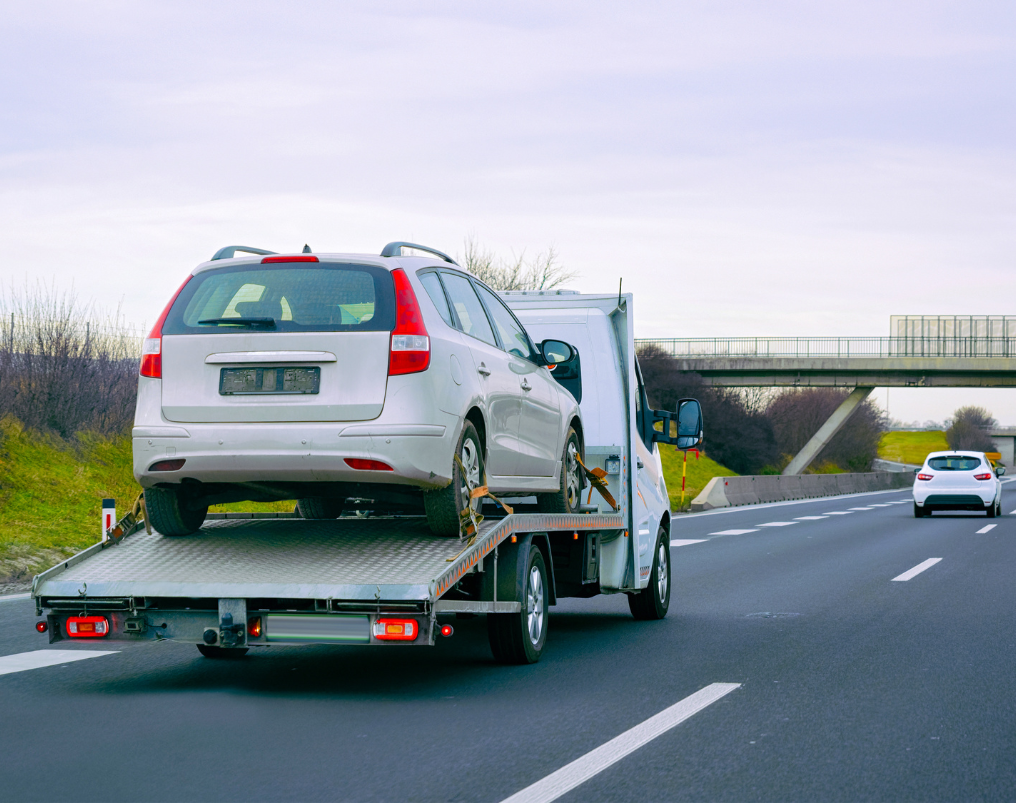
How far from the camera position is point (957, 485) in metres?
28.0

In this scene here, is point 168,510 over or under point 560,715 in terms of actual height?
over

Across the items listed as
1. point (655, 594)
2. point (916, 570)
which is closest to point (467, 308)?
point (655, 594)

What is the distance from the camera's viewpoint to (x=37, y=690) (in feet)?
22.3

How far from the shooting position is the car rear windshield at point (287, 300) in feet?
22.0

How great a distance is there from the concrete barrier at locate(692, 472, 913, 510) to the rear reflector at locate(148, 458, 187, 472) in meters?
26.0

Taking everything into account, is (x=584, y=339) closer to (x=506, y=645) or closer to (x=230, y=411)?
(x=506, y=645)

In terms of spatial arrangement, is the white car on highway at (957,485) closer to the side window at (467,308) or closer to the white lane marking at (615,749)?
the side window at (467,308)

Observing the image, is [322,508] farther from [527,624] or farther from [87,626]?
[87,626]

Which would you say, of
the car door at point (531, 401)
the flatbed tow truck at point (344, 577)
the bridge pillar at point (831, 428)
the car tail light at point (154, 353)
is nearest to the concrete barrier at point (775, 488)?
the bridge pillar at point (831, 428)

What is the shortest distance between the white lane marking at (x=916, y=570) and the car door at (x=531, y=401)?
638cm

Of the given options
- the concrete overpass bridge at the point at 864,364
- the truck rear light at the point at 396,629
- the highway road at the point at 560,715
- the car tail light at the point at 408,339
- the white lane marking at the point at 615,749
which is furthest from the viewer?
the concrete overpass bridge at the point at 864,364

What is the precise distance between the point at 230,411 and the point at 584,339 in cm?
394

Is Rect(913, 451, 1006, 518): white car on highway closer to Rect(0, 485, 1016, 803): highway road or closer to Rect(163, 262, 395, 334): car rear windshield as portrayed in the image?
Rect(0, 485, 1016, 803): highway road

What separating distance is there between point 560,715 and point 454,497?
126 cm
